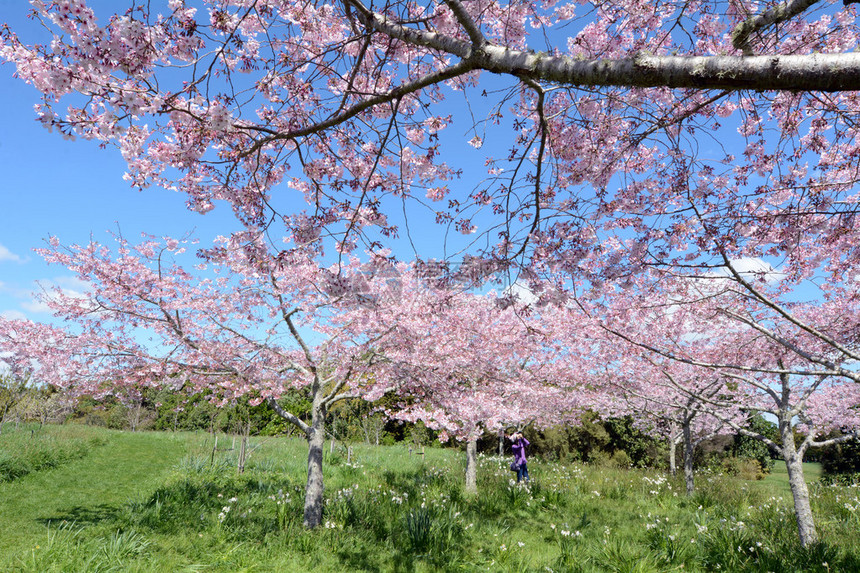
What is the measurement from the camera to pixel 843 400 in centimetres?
1524

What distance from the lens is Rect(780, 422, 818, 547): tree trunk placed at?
691 cm

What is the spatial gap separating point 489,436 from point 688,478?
10.8 m

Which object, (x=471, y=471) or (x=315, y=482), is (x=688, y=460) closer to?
(x=471, y=471)

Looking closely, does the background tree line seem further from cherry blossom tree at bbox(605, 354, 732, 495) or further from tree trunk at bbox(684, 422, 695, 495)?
tree trunk at bbox(684, 422, 695, 495)

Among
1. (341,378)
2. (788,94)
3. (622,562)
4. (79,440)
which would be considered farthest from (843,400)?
(79,440)

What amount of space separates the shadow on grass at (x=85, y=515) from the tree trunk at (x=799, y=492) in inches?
453

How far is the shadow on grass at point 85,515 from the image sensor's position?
7444 millimetres

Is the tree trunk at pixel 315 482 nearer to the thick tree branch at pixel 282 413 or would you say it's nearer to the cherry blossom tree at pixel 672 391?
the thick tree branch at pixel 282 413

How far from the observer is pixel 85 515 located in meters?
7.83

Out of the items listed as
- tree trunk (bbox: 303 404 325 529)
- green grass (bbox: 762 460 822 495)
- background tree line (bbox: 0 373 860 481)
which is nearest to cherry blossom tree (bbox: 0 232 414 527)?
tree trunk (bbox: 303 404 325 529)

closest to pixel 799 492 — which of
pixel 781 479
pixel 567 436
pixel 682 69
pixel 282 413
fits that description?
pixel 682 69

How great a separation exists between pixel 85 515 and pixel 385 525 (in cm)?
555

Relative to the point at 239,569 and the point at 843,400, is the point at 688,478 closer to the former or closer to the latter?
the point at 843,400

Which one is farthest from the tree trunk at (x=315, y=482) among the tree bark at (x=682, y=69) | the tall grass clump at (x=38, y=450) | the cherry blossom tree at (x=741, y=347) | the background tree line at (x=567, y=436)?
the background tree line at (x=567, y=436)
